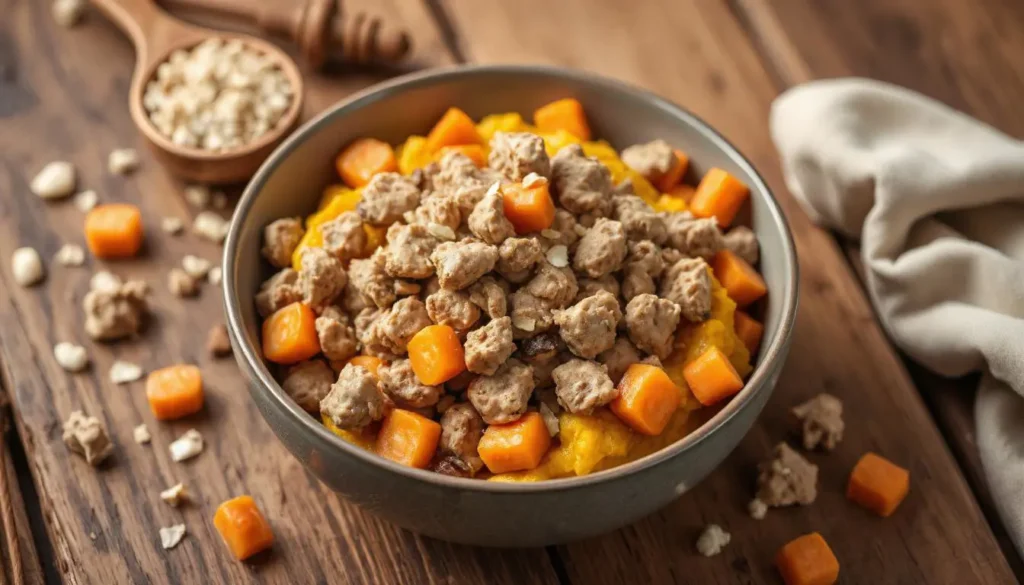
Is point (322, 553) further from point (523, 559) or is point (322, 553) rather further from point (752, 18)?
point (752, 18)

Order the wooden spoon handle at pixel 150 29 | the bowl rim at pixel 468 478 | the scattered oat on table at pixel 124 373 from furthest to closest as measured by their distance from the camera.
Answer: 1. the wooden spoon handle at pixel 150 29
2. the scattered oat on table at pixel 124 373
3. the bowl rim at pixel 468 478

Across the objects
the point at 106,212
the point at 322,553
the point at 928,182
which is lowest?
the point at 322,553

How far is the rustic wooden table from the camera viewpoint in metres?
1.97

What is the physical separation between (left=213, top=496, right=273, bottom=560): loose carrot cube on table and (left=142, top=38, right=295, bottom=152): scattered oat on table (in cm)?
87

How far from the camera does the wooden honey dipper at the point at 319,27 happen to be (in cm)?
262

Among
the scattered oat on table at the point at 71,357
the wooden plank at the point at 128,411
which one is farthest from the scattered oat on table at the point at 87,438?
the scattered oat on table at the point at 71,357

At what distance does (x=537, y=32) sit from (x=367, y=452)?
1531 mm

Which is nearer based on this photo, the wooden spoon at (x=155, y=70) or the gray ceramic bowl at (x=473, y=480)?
the gray ceramic bowl at (x=473, y=480)

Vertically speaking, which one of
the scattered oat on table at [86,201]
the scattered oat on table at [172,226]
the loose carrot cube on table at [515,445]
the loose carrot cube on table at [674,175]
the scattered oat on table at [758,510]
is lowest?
the scattered oat on table at [758,510]

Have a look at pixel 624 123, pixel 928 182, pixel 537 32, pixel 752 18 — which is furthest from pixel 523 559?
pixel 752 18

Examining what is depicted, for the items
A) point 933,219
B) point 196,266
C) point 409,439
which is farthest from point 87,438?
point 933,219

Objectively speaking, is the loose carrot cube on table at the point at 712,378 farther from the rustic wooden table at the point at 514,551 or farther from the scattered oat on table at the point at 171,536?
the scattered oat on table at the point at 171,536

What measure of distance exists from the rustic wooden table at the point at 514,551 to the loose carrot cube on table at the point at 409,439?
294mm

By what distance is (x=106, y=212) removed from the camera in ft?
7.77
